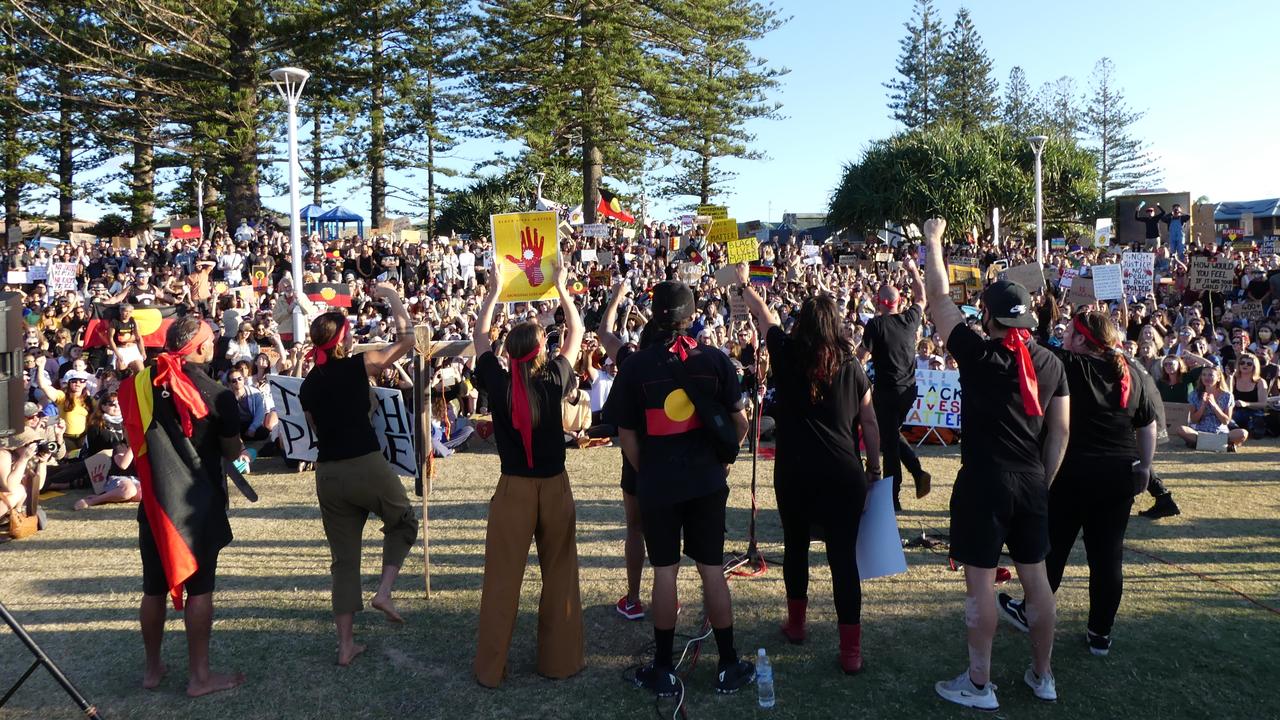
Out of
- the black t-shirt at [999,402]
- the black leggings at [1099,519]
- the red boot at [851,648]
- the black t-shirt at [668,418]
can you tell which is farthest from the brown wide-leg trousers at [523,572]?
the black leggings at [1099,519]

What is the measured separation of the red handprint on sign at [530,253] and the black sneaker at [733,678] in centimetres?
272

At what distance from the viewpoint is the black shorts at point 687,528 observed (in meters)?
3.85

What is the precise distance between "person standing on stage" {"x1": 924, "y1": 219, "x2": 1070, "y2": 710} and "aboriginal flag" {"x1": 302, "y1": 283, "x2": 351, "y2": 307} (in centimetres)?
1013

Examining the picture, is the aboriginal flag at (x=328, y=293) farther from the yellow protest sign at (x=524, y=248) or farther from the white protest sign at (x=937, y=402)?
the white protest sign at (x=937, y=402)

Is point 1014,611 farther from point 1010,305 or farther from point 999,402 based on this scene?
point 1010,305

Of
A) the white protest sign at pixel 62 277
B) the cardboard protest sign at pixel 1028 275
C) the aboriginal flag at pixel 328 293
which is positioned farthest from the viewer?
the white protest sign at pixel 62 277

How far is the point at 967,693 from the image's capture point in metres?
3.73

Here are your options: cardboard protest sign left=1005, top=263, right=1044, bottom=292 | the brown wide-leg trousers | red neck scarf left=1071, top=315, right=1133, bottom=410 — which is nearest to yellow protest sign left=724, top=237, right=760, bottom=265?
cardboard protest sign left=1005, top=263, right=1044, bottom=292

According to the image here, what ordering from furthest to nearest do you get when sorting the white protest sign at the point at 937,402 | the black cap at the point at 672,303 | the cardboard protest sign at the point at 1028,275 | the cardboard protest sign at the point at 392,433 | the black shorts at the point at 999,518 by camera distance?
the white protest sign at the point at 937,402 < the cardboard protest sign at the point at 1028,275 < the cardboard protest sign at the point at 392,433 < the black cap at the point at 672,303 < the black shorts at the point at 999,518

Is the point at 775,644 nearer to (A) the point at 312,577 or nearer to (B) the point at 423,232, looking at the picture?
(A) the point at 312,577

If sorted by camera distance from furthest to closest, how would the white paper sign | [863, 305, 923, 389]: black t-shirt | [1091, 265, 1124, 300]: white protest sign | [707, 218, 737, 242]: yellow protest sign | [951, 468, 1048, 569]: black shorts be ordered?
[707, 218, 737, 242]: yellow protest sign → [1091, 265, 1124, 300]: white protest sign → [863, 305, 923, 389]: black t-shirt → the white paper sign → [951, 468, 1048, 569]: black shorts

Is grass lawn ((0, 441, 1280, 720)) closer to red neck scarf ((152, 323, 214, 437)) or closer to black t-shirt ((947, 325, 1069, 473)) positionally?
black t-shirt ((947, 325, 1069, 473))

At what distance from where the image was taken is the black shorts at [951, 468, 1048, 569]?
3574 mm

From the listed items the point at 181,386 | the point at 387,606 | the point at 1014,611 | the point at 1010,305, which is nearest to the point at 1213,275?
the point at 1014,611
